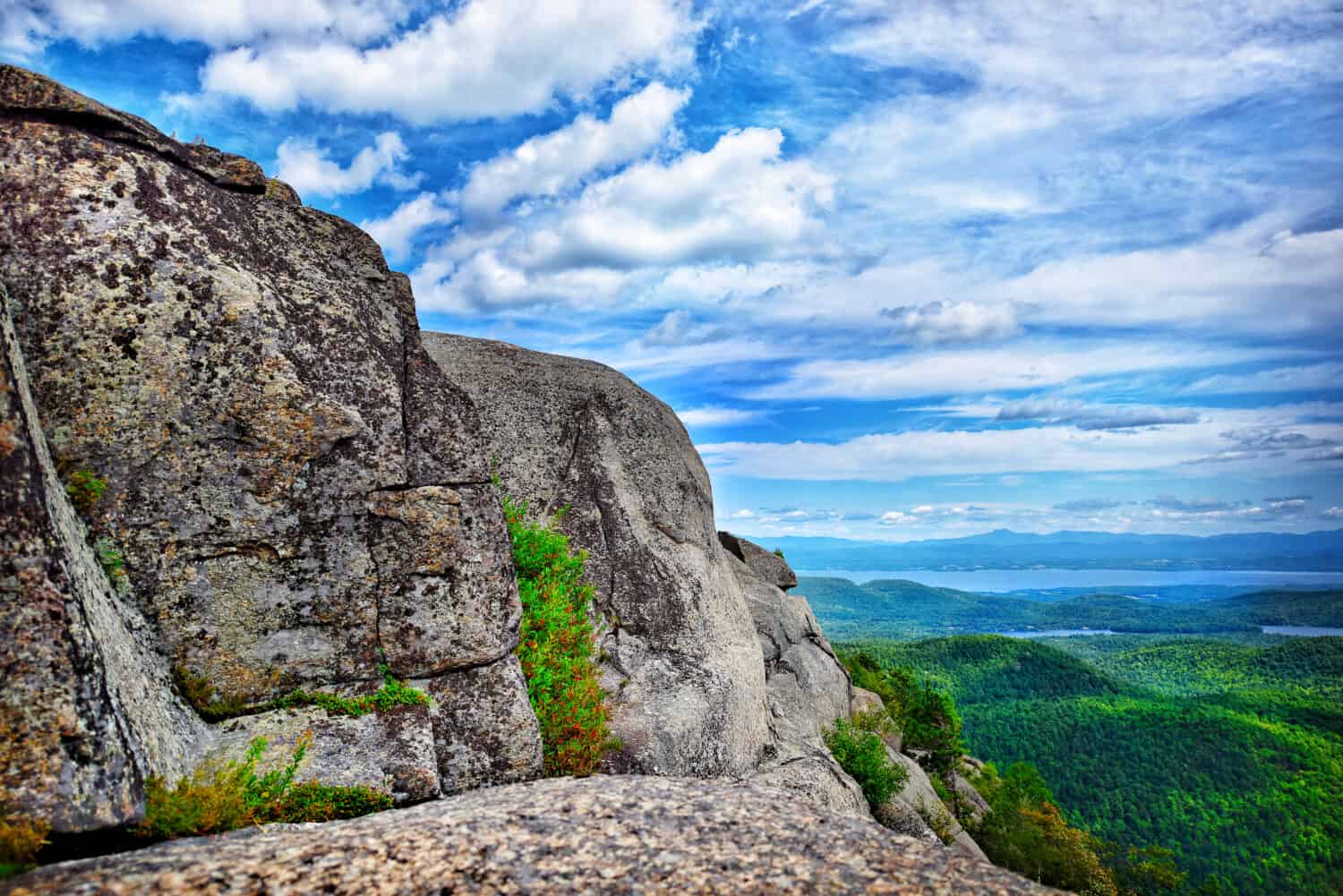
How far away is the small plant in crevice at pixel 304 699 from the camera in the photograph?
11.3 m

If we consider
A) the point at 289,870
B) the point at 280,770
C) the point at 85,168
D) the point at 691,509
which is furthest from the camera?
the point at 691,509

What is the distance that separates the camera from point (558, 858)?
28.1 feet

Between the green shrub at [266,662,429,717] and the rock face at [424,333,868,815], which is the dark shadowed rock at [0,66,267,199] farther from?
the rock face at [424,333,868,815]

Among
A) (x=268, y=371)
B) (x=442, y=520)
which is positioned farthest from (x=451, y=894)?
(x=268, y=371)

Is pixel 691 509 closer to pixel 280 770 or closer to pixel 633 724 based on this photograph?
pixel 633 724

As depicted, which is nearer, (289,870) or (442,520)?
(289,870)

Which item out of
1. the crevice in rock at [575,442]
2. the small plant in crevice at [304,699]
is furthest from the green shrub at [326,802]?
the crevice in rock at [575,442]

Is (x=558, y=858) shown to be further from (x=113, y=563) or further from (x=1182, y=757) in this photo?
(x=1182, y=757)

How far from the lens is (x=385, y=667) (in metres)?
12.8

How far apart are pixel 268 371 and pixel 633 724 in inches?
402

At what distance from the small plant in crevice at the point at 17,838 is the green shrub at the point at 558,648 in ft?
25.9

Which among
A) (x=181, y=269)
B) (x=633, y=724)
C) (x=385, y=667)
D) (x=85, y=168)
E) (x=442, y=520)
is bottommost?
(x=633, y=724)

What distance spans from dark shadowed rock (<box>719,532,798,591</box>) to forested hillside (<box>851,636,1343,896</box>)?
163ft

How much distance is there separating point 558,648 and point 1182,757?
14430cm
